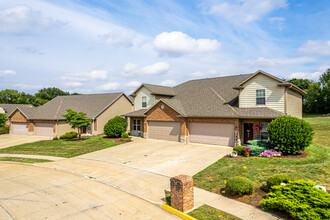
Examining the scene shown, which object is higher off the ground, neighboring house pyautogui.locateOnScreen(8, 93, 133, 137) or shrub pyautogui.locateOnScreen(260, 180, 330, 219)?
neighboring house pyautogui.locateOnScreen(8, 93, 133, 137)

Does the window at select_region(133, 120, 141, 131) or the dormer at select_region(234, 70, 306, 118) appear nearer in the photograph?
the dormer at select_region(234, 70, 306, 118)

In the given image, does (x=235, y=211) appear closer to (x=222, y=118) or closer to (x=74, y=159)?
(x=222, y=118)

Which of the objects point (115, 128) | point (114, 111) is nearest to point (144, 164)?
point (115, 128)

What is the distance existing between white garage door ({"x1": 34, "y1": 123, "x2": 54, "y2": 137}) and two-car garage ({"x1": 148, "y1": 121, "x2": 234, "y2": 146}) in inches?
675

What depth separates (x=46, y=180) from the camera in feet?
41.1

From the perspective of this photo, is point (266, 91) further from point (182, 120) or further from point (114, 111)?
point (114, 111)

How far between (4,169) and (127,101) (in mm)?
24177

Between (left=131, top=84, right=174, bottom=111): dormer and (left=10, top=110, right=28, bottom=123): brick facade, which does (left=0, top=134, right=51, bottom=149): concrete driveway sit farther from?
(left=131, top=84, right=174, bottom=111): dormer

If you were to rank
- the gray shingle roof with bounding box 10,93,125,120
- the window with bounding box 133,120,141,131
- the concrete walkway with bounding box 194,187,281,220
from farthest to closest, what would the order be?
the gray shingle roof with bounding box 10,93,125,120, the window with bounding box 133,120,141,131, the concrete walkway with bounding box 194,187,281,220

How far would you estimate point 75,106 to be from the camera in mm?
37375

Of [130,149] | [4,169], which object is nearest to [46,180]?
[4,169]

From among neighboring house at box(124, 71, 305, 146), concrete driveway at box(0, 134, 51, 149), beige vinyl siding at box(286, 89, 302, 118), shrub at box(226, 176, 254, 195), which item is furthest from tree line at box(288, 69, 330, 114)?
concrete driveway at box(0, 134, 51, 149)

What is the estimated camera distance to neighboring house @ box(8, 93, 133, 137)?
32.9 metres

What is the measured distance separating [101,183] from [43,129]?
27074 millimetres
